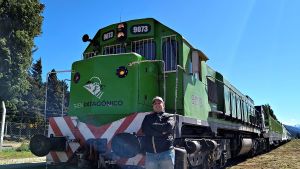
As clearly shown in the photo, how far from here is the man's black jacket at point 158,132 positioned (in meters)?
5.54

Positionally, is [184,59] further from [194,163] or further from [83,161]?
[83,161]

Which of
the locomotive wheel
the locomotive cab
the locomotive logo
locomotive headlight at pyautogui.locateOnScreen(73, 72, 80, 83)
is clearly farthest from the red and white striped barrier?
locomotive headlight at pyautogui.locateOnScreen(73, 72, 80, 83)

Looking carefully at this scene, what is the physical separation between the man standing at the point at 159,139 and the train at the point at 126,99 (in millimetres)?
754

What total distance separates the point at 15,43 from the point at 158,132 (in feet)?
79.3

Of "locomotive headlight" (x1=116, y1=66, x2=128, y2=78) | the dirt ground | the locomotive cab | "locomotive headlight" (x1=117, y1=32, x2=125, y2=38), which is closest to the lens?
the locomotive cab

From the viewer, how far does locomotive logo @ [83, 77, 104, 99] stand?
24.8ft

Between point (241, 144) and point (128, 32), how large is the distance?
27.2 ft

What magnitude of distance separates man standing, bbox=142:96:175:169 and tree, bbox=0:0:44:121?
72.9ft

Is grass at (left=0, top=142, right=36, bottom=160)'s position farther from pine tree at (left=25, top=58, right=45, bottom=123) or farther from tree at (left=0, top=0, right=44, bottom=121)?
pine tree at (left=25, top=58, right=45, bottom=123)

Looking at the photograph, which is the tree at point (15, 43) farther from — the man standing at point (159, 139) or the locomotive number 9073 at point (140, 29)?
the man standing at point (159, 139)

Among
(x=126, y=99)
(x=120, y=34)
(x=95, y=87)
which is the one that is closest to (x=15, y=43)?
(x=120, y=34)

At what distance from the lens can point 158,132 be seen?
18.2ft

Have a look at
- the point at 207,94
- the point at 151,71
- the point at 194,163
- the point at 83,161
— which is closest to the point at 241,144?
the point at 207,94

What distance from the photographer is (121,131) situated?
687 centimetres
